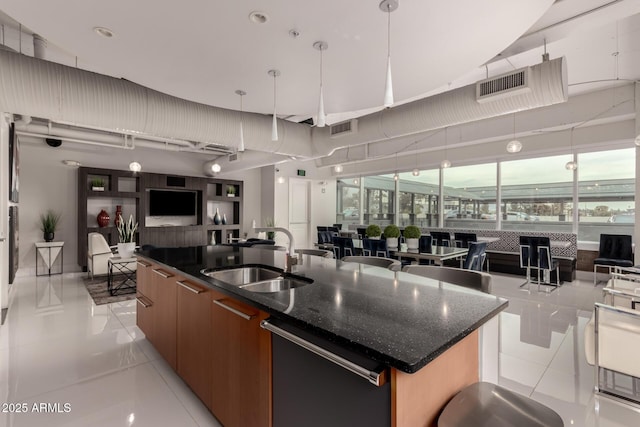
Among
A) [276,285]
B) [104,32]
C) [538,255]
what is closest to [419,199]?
[538,255]

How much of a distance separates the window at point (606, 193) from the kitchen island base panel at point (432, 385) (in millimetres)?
6697

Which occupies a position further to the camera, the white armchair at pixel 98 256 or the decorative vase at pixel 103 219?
the decorative vase at pixel 103 219

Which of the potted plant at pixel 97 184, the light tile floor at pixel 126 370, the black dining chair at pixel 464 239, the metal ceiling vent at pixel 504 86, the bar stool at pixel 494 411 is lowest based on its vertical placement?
the light tile floor at pixel 126 370

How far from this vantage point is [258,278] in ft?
7.89

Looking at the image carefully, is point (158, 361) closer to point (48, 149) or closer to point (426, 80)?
point (426, 80)

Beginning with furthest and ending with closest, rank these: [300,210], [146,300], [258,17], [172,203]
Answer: [300,210] → [172,203] → [146,300] → [258,17]

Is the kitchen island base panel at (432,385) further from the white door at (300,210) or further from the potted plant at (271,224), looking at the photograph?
the white door at (300,210)

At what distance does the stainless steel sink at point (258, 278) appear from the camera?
2.00 meters

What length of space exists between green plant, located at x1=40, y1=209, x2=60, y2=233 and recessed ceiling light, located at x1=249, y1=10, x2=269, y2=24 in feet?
22.1

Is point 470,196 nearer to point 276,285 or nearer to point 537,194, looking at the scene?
point 537,194

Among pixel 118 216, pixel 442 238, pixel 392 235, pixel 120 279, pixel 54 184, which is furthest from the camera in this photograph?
pixel 118 216

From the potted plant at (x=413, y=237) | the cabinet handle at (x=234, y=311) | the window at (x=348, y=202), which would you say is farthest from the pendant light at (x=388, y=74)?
the window at (x=348, y=202)

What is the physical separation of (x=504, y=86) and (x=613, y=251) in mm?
4667

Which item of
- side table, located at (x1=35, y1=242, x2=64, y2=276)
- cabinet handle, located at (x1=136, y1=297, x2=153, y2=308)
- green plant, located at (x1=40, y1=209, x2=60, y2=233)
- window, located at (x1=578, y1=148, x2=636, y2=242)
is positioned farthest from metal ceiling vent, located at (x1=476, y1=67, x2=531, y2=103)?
green plant, located at (x1=40, y1=209, x2=60, y2=233)
